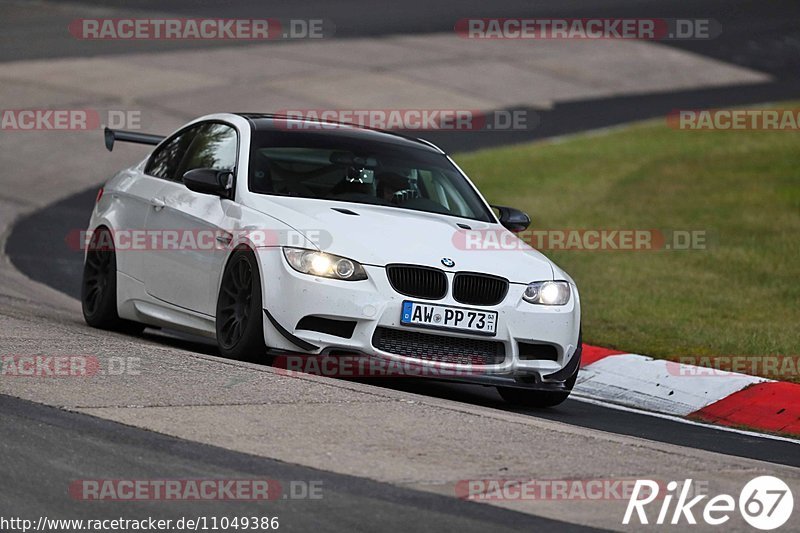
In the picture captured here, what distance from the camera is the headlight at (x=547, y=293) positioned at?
8.87 meters

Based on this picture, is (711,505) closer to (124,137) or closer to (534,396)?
(534,396)

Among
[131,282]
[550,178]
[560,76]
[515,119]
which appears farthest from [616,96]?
[131,282]

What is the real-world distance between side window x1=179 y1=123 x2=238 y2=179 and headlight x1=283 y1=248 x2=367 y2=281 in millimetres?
1420

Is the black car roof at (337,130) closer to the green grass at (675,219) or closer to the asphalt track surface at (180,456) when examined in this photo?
the asphalt track surface at (180,456)

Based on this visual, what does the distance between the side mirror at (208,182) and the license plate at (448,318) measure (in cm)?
160

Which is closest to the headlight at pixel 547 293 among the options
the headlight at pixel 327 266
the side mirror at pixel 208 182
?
the headlight at pixel 327 266

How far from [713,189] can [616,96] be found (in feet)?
29.5

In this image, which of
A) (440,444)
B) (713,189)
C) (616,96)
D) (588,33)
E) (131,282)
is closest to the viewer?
(440,444)

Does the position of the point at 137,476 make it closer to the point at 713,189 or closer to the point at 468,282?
the point at 468,282

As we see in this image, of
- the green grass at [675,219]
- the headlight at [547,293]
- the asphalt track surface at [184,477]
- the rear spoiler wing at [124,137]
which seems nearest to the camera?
the asphalt track surface at [184,477]

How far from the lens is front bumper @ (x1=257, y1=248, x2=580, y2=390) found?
848 centimetres

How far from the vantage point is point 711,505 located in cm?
633

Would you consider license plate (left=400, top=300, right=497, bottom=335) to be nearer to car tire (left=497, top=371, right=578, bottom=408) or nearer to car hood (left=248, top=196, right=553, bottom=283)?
car hood (left=248, top=196, right=553, bottom=283)

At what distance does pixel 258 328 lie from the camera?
870 cm
